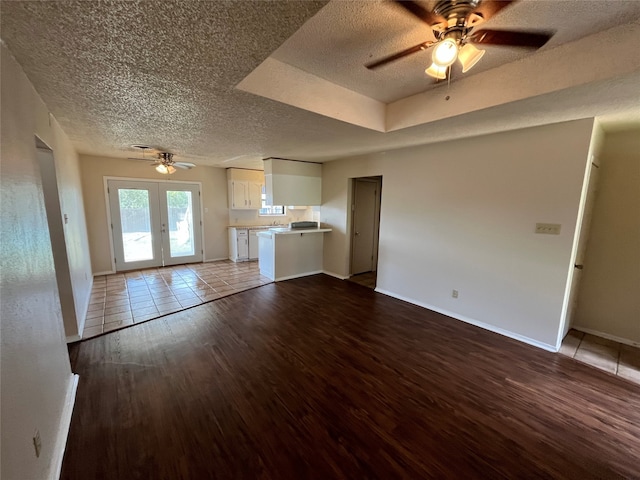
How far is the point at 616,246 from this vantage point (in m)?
3.01

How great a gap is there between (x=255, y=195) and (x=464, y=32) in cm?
601

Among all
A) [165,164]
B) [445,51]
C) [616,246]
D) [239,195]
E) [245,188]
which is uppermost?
[445,51]

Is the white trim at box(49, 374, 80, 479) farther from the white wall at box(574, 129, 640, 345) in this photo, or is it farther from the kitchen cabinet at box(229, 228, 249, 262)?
the white wall at box(574, 129, 640, 345)

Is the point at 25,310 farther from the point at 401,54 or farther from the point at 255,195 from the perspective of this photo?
the point at 255,195

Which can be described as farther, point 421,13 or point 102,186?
point 102,186

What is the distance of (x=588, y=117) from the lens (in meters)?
2.44

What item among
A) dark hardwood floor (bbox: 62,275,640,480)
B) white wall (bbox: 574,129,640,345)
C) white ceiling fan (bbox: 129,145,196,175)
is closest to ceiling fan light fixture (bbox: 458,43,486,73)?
dark hardwood floor (bbox: 62,275,640,480)

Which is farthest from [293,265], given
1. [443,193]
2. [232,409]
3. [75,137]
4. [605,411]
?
[605,411]

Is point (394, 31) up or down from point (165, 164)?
up

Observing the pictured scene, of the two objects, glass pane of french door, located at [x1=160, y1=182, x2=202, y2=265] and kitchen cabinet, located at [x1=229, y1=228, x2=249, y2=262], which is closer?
glass pane of french door, located at [x1=160, y1=182, x2=202, y2=265]

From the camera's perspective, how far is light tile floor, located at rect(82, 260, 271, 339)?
344 cm

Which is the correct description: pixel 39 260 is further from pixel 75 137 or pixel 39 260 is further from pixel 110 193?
pixel 110 193

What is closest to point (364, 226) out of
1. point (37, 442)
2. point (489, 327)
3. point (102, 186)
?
point (489, 327)

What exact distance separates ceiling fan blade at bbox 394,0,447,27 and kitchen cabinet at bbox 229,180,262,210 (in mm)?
5764
